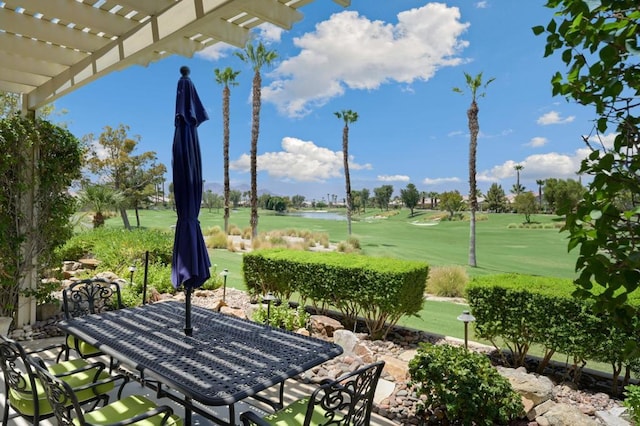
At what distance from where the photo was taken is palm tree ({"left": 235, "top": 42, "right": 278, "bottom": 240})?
583 inches

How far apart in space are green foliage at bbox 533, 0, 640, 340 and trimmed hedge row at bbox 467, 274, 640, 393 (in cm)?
262

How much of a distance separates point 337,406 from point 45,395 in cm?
171

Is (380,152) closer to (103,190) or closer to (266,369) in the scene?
(103,190)

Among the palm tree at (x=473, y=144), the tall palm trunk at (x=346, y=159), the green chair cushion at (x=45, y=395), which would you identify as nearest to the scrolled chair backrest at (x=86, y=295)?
the green chair cushion at (x=45, y=395)

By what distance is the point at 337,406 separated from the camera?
6.32 ft

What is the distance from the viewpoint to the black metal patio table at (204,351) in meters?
2.01

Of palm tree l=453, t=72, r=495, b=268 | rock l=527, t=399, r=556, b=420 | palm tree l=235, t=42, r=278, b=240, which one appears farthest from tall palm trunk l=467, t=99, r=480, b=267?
rock l=527, t=399, r=556, b=420

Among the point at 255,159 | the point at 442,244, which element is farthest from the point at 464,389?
the point at 442,244

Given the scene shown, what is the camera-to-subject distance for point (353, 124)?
17859 millimetres

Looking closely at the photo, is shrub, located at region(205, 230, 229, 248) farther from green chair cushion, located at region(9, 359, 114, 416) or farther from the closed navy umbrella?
the closed navy umbrella

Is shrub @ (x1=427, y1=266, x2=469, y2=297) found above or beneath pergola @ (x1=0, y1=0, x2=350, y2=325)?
beneath

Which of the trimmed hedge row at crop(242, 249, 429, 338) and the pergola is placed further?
the trimmed hedge row at crop(242, 249, 429, 338)

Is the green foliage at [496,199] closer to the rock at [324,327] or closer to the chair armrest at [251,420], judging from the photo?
the rock at [324,327]

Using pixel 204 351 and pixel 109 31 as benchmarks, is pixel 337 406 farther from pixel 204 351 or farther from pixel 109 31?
pixel 109 31
